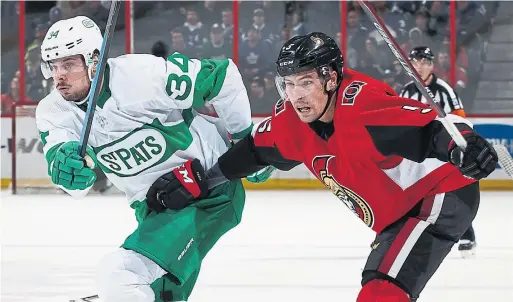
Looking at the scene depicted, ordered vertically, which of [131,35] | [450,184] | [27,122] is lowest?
[27,122]

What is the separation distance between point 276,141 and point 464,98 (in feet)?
22.2

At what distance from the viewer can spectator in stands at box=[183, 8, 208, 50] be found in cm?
952

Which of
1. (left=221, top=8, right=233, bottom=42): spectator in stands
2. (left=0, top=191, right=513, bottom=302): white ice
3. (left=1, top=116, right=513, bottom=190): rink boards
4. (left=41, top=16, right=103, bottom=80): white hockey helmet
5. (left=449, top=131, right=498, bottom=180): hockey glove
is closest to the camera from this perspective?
(left=449, top=131, right=498, bottom=180): hockey glove

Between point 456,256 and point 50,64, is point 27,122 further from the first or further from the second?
point 50,64

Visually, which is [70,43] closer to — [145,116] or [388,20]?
[145,116]

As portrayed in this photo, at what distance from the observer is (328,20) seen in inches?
365

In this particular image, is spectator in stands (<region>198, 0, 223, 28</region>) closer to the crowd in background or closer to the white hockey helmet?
the crowd in background

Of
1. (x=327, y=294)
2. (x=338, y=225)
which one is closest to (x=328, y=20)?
(x=338, y=225)

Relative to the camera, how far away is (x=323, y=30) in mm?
9297

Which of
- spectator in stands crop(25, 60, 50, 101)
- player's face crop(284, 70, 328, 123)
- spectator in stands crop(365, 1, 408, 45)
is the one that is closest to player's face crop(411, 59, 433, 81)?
player's face crop(284, 70, 328, 123)

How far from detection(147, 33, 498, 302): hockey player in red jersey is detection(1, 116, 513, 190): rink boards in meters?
6.04

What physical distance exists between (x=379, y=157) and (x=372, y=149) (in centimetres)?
4

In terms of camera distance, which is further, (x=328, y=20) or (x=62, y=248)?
(x=328, y=20)

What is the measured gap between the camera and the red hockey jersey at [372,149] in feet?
7.65
